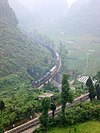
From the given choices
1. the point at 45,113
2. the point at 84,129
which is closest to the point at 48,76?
the point at 45,113

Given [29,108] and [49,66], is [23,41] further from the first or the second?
[29,108]

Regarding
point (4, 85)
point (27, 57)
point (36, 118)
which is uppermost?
point (27, 57)

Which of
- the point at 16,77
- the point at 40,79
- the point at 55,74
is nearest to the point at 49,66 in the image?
the point at 55,74

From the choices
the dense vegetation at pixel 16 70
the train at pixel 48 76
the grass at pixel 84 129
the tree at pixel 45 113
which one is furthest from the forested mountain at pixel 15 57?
the grass at pixel 84 129

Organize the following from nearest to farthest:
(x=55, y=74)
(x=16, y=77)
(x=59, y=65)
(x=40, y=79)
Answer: (x=16, y=77) < (x=40, y=79) < (x=55, y=74) < (x=59, y=65)

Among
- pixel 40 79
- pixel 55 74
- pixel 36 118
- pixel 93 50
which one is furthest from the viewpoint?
pixel 93 50

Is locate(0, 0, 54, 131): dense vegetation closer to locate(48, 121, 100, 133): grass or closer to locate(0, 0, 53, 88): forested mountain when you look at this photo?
locate(0, 0, 53, 88): forested mountain

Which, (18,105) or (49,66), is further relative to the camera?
(49,66)
